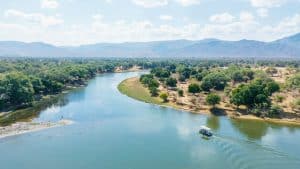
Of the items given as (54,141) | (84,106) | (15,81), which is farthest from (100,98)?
(54,141)

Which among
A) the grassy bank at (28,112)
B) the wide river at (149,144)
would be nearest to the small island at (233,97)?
the wide river at (149,144)

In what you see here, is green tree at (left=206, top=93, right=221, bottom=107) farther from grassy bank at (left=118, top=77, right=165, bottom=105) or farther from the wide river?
grassy bank at (left=118, top=77, right=165, bottom=105)

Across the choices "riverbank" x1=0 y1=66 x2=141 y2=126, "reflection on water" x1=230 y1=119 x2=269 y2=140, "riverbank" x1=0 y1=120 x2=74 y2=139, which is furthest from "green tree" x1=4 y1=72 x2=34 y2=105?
→ "reflection on water" x1=230 y1=119 x2=269 y2=140

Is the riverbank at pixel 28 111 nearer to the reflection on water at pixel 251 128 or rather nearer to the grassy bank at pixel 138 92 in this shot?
the grassy bank at pixel 138 92

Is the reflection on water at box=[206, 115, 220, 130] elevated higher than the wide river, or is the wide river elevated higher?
the reflection on water at box=[206, 115, 220, 130]

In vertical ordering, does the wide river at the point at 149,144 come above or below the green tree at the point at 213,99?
below

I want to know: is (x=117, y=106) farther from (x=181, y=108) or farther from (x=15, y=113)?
(x=15, y=113)
